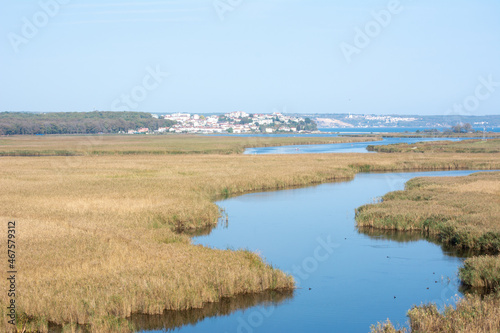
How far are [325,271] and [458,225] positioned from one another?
6037 mm

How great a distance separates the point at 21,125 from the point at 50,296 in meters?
157

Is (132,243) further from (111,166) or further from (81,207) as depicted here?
(111,166)

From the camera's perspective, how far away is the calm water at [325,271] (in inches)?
476

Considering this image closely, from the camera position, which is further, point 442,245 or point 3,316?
point 442,245

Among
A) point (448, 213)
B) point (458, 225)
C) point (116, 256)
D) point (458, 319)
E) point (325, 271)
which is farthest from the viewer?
point (448, 213)

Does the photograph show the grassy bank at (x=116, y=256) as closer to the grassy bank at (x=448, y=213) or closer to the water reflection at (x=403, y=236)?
the water reflection at (x=403, y=236)

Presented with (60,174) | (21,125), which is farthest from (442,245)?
(21,125)

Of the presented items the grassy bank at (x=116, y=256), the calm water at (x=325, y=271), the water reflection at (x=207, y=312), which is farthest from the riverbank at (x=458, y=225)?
the grassy bank at (x=116, y=256)

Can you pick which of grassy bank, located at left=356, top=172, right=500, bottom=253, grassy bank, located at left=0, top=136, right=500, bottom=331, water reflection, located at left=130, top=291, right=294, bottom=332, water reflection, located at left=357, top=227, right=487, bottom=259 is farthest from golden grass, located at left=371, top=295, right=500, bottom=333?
water reflection, located at left=357, top=227, right=487, bottom=259

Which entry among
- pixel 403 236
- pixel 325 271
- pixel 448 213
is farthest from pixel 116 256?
pixel 448 213

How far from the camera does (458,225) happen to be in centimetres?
1883

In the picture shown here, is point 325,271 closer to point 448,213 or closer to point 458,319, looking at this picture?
point 458,319

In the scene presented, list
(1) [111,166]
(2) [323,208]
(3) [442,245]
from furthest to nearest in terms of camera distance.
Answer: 1. (1) [111,166]
2. (2) [323,208]
3. (3) [442,245]

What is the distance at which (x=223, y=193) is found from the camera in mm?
32375
